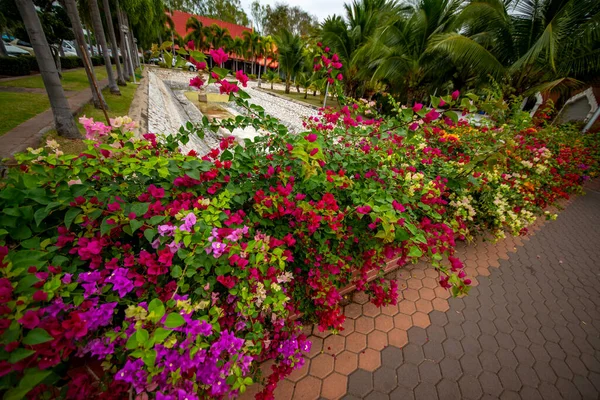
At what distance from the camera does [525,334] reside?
2861 mm

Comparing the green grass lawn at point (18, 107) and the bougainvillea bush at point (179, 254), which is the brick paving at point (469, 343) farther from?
the green grass lawn at point (18, 107)

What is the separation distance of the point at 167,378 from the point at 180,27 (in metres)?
52.0

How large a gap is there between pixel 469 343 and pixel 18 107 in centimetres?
1114

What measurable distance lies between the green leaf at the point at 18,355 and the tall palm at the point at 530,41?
10.0 metres

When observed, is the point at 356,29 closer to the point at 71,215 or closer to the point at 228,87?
the point at 228,87

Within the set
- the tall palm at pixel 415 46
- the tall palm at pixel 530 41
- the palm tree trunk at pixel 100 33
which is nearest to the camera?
the tall palm at pixel 530 41

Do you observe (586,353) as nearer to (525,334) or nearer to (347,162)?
(525,334)

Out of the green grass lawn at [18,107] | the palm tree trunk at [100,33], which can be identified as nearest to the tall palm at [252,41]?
the palm tree trunk at [100,33]

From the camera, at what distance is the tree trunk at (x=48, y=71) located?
14.5 feet

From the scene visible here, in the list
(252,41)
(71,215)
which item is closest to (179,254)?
(71,215)

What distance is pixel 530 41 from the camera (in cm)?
752

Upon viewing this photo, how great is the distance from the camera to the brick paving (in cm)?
221

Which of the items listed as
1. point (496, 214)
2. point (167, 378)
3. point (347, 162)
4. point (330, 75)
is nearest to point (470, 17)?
point (496, 214)

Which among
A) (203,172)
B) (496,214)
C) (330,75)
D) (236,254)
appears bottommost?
(496,214)
